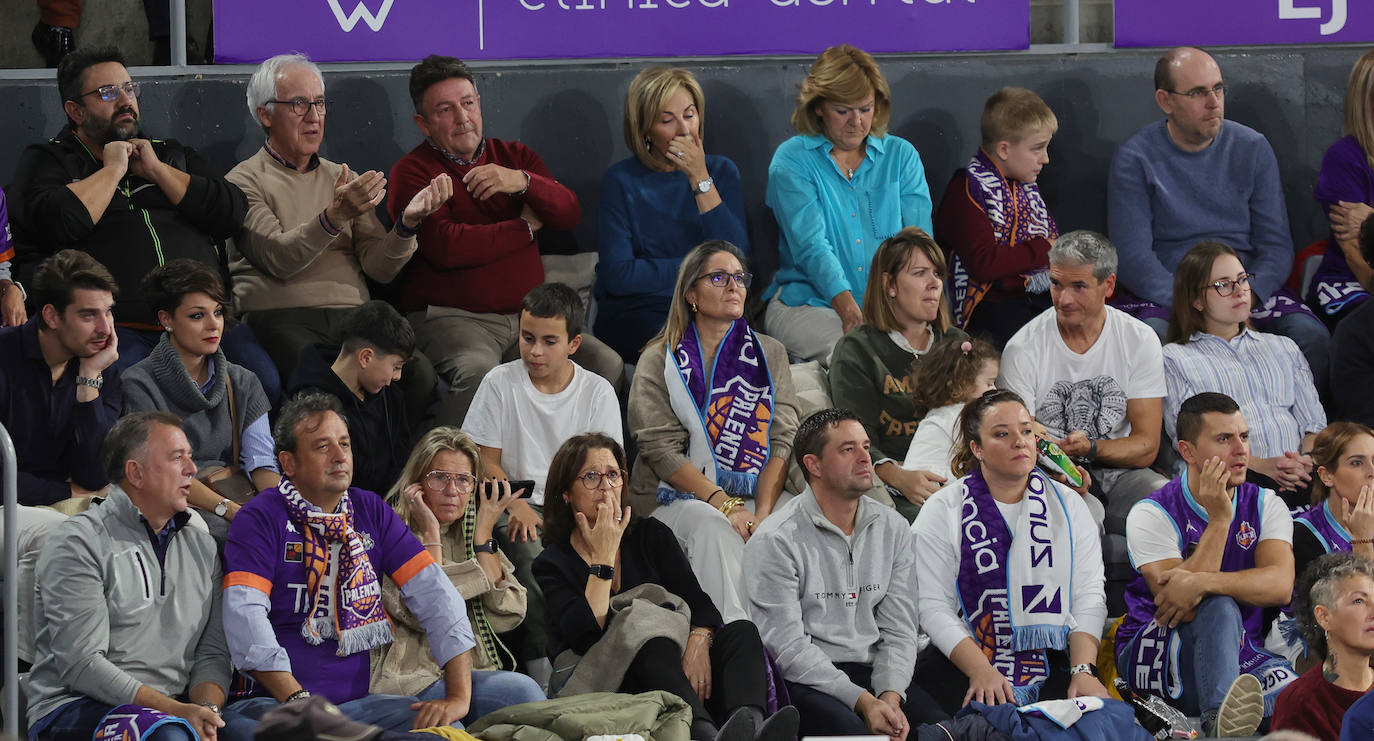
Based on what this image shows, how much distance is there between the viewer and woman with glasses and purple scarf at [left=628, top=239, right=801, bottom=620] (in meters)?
5.39

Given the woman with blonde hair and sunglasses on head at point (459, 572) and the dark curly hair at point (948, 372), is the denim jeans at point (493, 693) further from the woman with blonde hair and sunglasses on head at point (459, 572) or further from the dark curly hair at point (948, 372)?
the dark curly hair at point (948, 372)

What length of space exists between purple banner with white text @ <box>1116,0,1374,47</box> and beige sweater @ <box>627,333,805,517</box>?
2.27m

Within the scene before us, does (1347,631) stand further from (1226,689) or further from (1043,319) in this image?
(1043,319)

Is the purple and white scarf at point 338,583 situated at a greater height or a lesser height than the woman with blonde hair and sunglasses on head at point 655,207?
lesser

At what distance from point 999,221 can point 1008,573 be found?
67.7 inches

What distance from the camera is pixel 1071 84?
22.5ft

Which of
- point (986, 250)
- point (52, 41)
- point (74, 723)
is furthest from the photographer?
point (52, 41)

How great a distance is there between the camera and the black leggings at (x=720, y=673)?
14.9 ft

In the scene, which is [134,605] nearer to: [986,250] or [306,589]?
[306,589]

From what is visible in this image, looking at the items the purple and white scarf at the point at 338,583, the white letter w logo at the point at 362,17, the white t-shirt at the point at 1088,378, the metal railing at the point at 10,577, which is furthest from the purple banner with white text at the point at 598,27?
the metal railing at the point at 10,577

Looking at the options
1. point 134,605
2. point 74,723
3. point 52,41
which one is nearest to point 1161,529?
point 134,605

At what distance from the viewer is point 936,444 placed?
5.41 metres

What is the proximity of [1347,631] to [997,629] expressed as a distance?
914 mm

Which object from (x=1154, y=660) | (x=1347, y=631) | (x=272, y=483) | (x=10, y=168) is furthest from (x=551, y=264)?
(x=1347, y=631)
